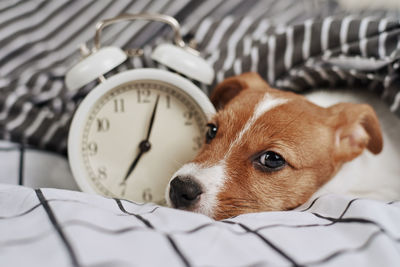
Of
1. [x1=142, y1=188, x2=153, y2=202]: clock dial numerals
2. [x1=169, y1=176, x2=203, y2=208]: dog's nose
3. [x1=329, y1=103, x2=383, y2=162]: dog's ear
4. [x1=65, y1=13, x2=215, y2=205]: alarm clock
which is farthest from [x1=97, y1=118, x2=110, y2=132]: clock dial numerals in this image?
[x1=329, y1=103, x2=383, y2=162]: dog's ear

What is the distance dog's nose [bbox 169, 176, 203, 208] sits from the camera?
3.41ft

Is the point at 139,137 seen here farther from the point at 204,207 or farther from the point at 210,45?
the point at 210,45

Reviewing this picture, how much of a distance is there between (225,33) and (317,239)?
3.97 feet

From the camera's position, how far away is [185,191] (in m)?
1.04

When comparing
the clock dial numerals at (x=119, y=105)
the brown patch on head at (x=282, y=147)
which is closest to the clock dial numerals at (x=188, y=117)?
the brown patch on head at (x=282, y=147)

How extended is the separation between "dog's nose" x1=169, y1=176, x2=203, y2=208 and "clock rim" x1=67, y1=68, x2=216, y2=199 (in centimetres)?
30

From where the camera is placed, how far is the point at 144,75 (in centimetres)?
127

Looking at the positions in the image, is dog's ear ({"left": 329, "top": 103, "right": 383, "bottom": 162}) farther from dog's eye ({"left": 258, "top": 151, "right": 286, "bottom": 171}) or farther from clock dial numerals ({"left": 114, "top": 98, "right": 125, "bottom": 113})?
clock dial numerals ({"left": 114, "top": 98, "right": 125, "bottom": 113})

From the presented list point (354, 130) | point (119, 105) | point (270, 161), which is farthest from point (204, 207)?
point (354, 130)

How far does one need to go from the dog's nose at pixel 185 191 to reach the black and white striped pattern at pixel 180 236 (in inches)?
Answer: 5.2

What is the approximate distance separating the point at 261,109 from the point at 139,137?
41 centimetres

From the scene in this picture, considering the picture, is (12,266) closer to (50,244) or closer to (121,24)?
(50,244)

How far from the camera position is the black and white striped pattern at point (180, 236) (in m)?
0.69

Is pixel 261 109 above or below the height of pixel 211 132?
above
